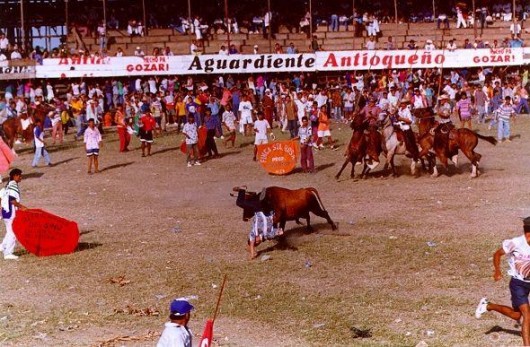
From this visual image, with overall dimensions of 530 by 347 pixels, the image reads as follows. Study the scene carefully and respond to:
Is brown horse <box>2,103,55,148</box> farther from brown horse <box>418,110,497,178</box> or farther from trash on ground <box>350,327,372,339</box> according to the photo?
trash on ground <box>350,327,372,339</box>

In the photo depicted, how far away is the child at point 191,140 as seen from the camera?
25.4 metres

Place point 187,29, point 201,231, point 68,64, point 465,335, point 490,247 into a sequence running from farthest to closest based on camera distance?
point 187,29 → point 68,64 → point 201,231 → point 490,247 → point 465,335

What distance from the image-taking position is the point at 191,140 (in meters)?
25.6

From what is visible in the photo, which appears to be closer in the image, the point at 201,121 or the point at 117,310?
the point at 117,310

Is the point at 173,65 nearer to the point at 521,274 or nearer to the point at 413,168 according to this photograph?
the point at 413,168

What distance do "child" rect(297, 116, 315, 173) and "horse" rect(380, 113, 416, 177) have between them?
2055 millimetres

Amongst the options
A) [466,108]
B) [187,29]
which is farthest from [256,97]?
[466,108]

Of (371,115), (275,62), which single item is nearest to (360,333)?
(371,115)

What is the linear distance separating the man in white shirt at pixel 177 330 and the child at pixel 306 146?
51.5ft

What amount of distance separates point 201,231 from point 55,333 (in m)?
6.14

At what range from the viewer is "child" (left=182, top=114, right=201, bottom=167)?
25438mm

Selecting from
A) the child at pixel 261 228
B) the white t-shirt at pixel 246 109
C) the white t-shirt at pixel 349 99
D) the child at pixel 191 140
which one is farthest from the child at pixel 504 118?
the child at pixel 261 228

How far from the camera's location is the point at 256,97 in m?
37.2

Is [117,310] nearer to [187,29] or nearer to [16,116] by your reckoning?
[16,116]
